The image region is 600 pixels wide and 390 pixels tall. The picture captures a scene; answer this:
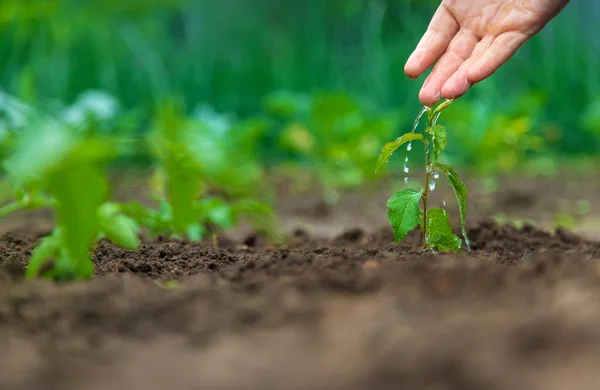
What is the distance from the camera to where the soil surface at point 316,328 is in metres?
0.91

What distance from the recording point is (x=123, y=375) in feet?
3.11

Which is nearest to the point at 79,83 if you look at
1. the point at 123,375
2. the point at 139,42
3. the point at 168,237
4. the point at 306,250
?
the point at 139,42

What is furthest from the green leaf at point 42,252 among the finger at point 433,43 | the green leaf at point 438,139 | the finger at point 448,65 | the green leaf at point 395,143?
the finger at point 433,43

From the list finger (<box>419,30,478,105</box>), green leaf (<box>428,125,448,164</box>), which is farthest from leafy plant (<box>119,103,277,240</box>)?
finger (<box>419,30,478,105</box>)

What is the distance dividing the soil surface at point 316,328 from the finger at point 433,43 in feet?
2.77

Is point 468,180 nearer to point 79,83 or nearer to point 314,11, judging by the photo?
point 314,11

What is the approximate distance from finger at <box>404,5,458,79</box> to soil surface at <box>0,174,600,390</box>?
843 mm

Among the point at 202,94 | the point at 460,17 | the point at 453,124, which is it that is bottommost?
the point at 460,17

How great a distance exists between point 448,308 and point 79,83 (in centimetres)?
615

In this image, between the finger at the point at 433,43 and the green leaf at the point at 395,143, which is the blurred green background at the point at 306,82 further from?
the green leaf at the point at 395,143

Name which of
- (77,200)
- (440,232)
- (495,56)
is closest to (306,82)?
(495,56)

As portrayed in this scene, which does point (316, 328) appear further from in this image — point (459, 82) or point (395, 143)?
point (459, 82)

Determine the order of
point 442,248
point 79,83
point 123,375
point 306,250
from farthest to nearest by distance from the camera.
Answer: point 79,83, point 306,250, point 442,248, point 123,375

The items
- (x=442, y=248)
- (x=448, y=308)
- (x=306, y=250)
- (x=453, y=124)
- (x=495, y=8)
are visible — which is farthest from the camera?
(x=453, y=124)
